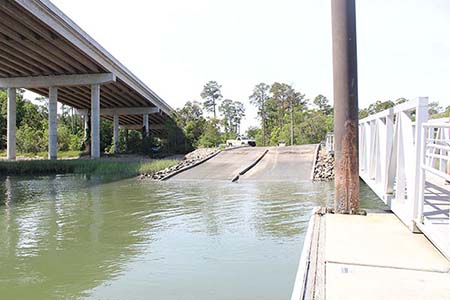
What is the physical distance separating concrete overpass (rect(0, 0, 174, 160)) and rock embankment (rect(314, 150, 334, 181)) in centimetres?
1623

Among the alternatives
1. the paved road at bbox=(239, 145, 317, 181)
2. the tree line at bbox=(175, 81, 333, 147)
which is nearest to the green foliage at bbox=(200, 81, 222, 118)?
the tree line at bbox=(175, 81, 333, 147)

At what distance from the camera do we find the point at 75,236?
25.4 ft

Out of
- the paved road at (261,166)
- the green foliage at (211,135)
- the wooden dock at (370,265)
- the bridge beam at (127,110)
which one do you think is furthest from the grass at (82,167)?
the bridge beam at (127,110)

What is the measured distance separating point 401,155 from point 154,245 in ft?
13.7

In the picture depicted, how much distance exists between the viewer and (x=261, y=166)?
2227cm

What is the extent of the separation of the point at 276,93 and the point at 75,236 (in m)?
56.6

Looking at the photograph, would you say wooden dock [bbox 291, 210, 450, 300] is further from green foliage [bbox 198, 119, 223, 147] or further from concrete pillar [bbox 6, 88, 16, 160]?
green foliage [bbox 198, 119, 223, 147]

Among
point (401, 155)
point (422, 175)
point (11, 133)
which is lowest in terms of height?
point (422, 175)

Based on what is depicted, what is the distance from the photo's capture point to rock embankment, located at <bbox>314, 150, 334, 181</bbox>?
18.3m

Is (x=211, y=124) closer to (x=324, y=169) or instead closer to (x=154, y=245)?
(x=324, y=169)

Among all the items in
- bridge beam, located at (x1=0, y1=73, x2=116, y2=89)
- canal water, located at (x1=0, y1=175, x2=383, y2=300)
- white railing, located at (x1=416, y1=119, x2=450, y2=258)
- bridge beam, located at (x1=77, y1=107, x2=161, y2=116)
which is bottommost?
canal water, located at (x1=0, y1=175, x2=383, y2=300)

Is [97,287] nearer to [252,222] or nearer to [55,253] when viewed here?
[55,253]

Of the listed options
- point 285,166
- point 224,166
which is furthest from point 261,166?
point 224,166

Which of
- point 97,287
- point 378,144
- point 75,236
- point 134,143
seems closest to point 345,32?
point 378,144
